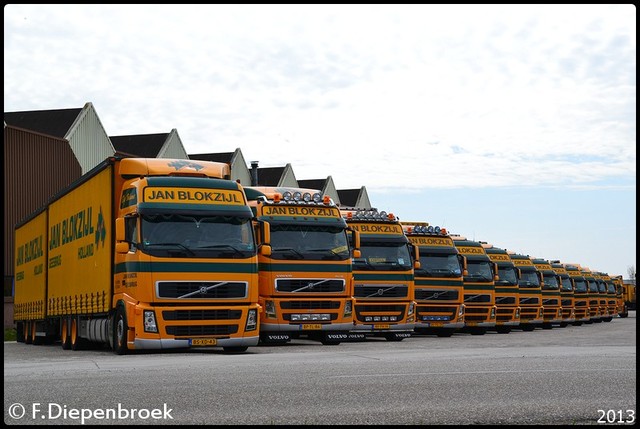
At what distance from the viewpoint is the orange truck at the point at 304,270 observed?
832 inches

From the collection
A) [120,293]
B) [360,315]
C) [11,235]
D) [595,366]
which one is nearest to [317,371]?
[595,366]

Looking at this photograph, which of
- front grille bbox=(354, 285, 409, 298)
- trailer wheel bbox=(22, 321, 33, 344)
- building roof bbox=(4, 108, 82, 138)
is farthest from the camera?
building roof bbox=(4, 108, 82, 138)

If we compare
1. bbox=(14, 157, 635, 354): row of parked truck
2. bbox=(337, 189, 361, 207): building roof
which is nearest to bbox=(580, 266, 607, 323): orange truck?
bbox=(14, 157, 635, 354): row of parked truck

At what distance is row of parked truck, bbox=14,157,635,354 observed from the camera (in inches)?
692

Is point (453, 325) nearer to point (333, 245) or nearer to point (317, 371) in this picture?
point (333, 245)

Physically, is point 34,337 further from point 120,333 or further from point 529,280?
point 529,280

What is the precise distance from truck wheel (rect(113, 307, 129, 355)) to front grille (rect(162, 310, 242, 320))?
2.59 ft

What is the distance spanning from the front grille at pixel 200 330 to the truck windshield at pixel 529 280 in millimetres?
19640

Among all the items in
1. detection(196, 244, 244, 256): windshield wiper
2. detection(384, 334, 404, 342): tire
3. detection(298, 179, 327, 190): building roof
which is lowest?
detection(384, 334, 404, 342): tire

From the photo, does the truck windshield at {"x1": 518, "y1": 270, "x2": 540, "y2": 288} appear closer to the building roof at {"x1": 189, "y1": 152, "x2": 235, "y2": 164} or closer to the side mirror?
the side mirror

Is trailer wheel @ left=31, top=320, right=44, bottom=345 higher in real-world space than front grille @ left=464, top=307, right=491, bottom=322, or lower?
lower

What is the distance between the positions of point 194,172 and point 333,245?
3900mm

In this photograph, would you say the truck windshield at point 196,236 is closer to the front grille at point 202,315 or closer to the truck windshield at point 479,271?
the front grille at point 202,315

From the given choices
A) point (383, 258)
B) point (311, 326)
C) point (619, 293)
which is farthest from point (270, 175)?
point (311, 326)
